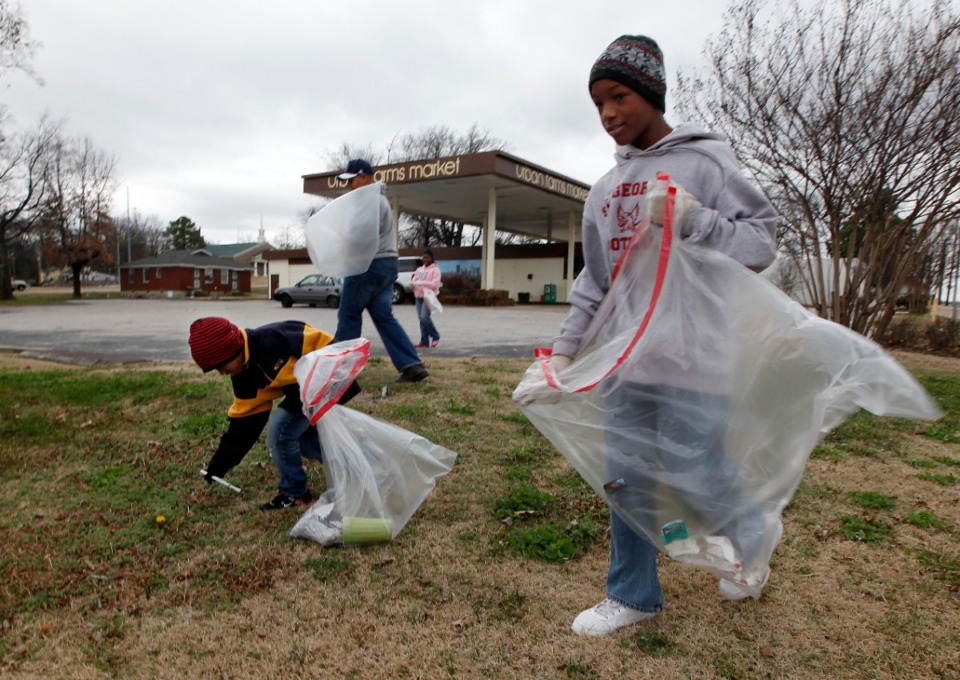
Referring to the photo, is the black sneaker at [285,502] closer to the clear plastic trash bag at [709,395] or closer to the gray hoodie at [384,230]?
the clear plastic trash bag at [709,395]

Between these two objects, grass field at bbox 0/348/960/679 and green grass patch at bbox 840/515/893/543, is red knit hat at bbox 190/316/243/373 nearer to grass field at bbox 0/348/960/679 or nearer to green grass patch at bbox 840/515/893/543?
grass field at bbox 0/348/960/679

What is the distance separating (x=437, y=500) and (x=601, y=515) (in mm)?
760

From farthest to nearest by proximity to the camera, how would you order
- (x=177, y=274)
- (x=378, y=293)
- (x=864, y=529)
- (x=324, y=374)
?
(x=177, y=274) < (x=378, y=293) < (x=864, y=529) < (x=324, y=374)

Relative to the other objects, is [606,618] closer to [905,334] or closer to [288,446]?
[288,446]

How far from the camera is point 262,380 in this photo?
9.09 ft

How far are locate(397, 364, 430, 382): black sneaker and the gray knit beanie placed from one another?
11.3 feet

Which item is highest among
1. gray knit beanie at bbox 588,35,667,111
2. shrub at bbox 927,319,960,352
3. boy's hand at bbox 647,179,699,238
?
gray knit beanie at bbox 588,35,667,111

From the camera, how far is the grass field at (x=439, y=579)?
1855 millimetres

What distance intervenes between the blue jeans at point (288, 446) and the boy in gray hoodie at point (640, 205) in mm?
1362

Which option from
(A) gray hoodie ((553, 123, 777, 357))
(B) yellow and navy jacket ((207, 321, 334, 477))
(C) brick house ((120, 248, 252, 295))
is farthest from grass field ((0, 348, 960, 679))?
(C) brick house ((120, 248, 252, 295))

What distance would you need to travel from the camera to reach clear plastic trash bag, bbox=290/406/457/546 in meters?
2.57

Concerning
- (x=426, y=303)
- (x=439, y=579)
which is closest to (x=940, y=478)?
(x=439, y=579)

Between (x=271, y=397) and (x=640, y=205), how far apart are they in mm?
1837

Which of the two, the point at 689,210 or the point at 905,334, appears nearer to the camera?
the point at 689,210
